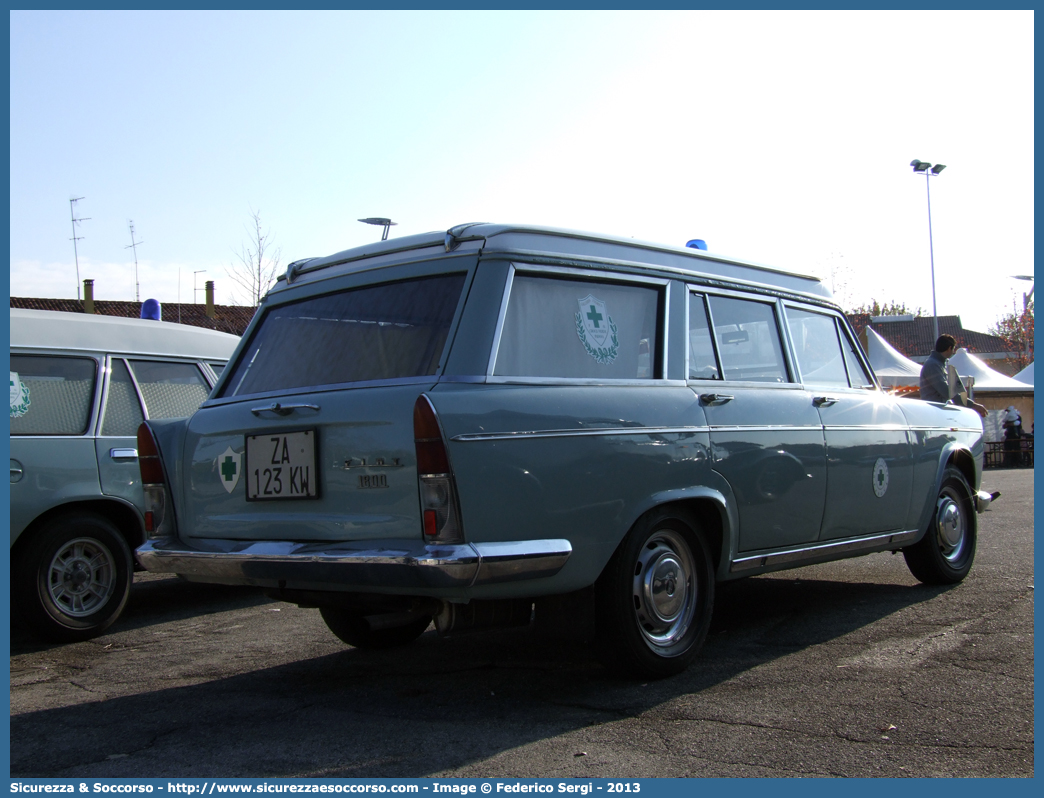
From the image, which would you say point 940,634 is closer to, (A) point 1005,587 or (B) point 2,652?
(A) point 1005,587

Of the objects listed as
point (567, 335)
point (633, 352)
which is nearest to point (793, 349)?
point (633, 352)

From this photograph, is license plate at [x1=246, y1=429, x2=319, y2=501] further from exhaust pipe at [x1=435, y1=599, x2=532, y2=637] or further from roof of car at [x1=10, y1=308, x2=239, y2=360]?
roof of car at [x1=10, y1=308, x2=239, y2=360]

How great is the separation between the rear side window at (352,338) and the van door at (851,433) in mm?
2413

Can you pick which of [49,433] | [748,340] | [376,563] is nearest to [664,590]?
[376,563]

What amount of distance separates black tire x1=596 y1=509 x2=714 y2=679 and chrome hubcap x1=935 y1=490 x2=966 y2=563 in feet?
8.63

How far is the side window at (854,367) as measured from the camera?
19.8 ft

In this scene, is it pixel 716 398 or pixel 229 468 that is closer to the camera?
pixel 229 468

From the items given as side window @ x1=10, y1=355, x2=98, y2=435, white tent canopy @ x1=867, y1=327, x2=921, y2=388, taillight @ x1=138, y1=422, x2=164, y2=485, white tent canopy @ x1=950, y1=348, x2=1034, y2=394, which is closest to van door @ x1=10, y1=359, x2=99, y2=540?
side window @ x1=10, y1=355, x2=98, y2=435

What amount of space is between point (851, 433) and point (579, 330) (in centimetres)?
209

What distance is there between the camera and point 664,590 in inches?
168

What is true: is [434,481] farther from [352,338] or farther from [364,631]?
[364,631]

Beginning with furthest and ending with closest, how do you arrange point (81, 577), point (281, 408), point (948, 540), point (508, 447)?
1. point (948, 540)
2. point (81, 577)
3. point (281, 408)
4. point (508, 447)

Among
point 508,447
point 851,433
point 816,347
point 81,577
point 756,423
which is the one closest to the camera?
point 508,447

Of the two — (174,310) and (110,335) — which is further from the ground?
(174,310)
